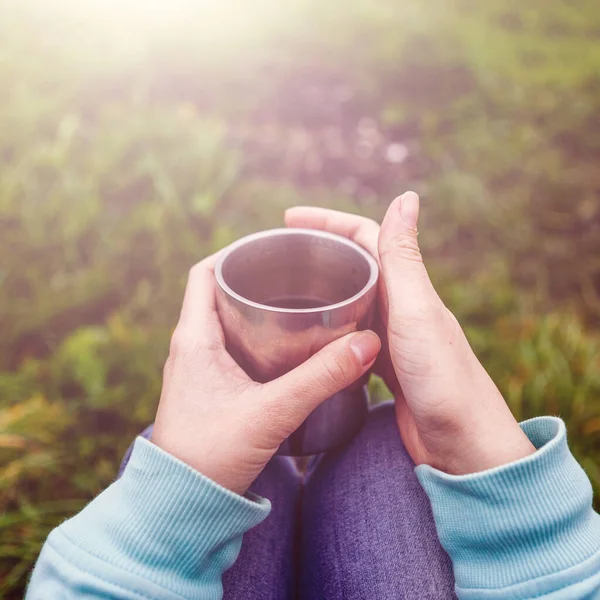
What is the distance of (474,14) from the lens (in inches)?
161

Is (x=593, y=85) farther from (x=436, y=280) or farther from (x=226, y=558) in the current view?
(x=226, y=558)

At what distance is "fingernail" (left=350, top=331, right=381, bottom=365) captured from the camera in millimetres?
1001

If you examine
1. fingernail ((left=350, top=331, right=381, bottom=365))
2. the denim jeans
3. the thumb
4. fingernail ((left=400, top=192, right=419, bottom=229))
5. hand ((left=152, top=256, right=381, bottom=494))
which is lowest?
the denim jeans

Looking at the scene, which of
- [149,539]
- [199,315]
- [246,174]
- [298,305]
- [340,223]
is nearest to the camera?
[149,539]

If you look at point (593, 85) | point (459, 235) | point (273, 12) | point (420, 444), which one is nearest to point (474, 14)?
point (593, 85)

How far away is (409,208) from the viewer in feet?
3.55

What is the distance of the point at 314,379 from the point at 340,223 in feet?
1.76

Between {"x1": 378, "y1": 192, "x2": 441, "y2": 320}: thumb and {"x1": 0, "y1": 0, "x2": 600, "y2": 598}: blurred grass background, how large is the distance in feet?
2.86

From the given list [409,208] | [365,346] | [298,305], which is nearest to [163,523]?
[365,346]

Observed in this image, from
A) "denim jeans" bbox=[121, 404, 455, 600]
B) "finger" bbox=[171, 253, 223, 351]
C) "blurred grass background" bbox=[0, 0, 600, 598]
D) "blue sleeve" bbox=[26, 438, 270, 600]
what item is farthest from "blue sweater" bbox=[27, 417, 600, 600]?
"blurred grass background" bbox=[0, 0, 600, 598]

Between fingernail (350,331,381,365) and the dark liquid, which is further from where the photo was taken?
the dark liquid

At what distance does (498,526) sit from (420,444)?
273 millimetres

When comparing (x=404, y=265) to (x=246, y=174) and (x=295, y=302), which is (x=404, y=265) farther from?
(x=246, y=174)

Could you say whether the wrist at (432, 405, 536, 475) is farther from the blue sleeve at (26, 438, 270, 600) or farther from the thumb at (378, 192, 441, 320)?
the blue sleeve at (26, 438, 270, 600)
